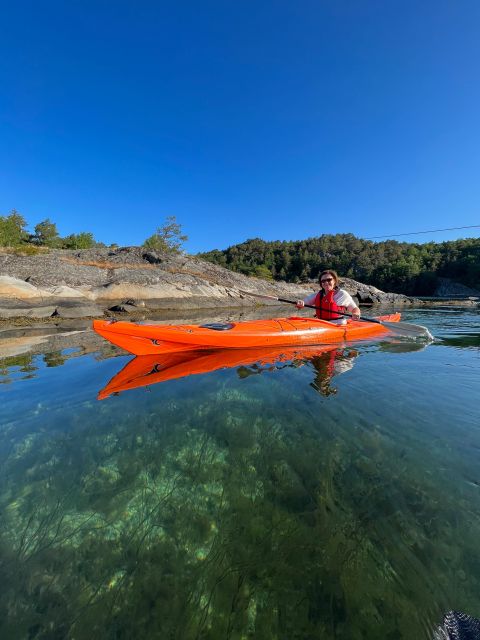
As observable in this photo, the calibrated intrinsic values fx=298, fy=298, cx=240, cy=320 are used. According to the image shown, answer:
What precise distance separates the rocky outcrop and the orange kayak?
1104 cm

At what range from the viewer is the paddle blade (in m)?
8.87

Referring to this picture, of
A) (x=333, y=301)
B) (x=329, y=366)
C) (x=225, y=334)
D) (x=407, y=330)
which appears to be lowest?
(x=329, y=366)

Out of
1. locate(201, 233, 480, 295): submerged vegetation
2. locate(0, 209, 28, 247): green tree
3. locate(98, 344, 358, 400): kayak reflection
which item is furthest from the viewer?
locate(201, 233, 480, 295): submerged vegetation

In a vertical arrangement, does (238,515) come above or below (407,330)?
below

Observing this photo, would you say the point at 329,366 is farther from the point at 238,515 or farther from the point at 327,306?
the point at 238,515

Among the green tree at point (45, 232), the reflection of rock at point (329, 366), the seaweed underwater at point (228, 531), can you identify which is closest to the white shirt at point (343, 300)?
the reflection of rock at point (329, 366)

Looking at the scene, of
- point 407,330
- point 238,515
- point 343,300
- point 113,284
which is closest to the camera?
point 238,515

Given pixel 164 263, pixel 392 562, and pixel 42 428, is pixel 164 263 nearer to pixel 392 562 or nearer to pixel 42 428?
pixel 42 428

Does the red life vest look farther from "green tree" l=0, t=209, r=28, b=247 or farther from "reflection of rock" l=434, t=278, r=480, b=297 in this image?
"reflection of rock" l=434, t=278, r=480, b=297

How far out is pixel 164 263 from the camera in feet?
87.2

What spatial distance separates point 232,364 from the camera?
5.95 m

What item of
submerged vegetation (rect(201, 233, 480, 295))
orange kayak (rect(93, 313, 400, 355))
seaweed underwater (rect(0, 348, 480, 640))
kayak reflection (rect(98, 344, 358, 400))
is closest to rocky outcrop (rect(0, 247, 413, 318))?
orange kayak (rect(93, 313, 400, 355))

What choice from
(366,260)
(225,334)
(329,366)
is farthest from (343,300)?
(366,260)

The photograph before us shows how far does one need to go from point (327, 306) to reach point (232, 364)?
13.2 feet
